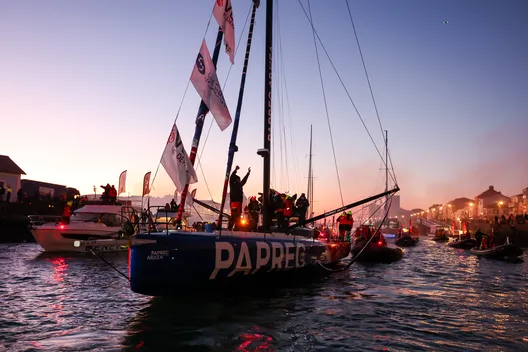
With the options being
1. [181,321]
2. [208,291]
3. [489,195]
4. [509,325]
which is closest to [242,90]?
[208,291]

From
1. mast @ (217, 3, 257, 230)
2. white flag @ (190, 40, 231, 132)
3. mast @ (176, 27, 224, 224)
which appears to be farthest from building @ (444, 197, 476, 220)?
white flag @ (190, 40, 231, 132)

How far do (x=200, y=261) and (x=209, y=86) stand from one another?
450 centimetres

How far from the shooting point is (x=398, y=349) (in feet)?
22.5

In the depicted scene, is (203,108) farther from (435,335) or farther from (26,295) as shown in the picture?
(435,335)

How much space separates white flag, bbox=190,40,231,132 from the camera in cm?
1071

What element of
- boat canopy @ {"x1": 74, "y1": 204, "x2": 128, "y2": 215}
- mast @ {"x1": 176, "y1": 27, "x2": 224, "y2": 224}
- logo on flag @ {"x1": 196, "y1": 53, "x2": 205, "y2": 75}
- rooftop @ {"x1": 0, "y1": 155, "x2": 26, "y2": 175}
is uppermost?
rooftop @ {"x1": 0, "y1": 155, "x2": 26, "y2": 175}

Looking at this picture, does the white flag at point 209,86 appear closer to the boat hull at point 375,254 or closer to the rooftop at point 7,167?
the boat hull at point 375,254

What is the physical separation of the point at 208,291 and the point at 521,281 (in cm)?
1381

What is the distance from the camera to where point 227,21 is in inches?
486

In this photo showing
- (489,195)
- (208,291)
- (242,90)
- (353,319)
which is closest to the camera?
(353,319)

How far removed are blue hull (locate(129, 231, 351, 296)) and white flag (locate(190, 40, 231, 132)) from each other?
314 cm

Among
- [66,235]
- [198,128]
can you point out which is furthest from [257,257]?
[66,235]

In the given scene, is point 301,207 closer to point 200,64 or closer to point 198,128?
point 198,128

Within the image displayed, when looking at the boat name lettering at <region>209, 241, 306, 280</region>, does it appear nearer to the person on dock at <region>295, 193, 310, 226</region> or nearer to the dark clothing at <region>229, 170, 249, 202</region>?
the dark clothing at <region>229, 170, 249, 202</region>
